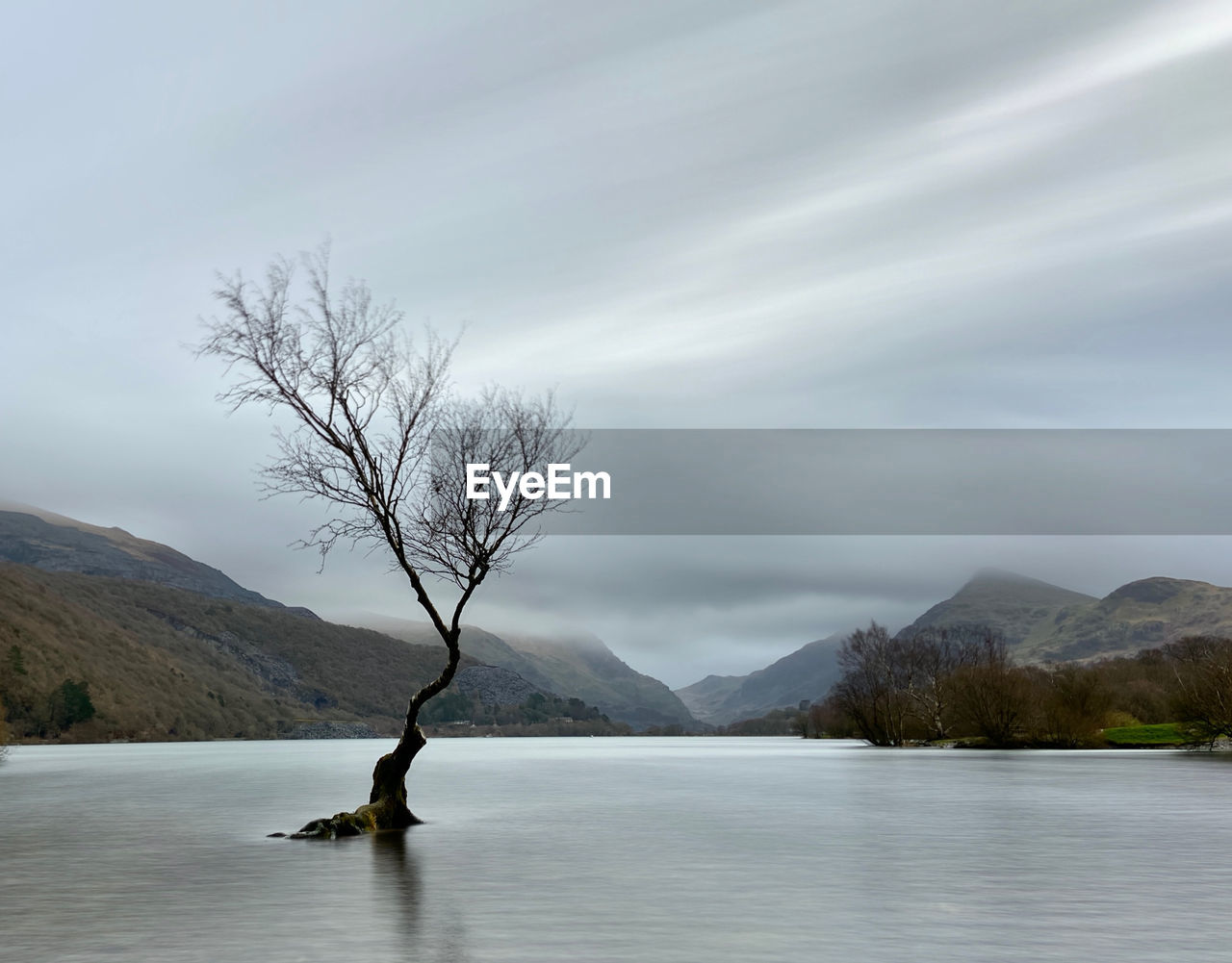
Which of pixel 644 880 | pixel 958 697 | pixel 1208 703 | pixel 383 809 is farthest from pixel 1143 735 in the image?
pixel 644 880

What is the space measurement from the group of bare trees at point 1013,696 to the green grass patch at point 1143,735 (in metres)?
1.51

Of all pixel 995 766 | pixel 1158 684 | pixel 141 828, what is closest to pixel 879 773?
pixel 995 766

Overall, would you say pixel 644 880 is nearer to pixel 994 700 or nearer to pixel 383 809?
pixel 383 809

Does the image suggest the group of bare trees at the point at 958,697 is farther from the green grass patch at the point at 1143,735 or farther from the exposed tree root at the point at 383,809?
the exposed tree root at the point at 383,809

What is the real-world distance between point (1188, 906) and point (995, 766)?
195 feet

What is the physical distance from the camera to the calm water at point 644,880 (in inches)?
588

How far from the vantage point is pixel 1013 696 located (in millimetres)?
106938

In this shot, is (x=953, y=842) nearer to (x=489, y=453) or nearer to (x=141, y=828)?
(x=489, y=453)

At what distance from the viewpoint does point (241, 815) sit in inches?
1575

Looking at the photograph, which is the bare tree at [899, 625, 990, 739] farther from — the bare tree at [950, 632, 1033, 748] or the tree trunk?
the tree trunk

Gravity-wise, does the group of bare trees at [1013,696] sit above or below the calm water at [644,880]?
above

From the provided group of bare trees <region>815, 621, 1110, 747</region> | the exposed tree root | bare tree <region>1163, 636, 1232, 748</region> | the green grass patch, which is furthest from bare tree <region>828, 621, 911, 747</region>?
the exposed tree root

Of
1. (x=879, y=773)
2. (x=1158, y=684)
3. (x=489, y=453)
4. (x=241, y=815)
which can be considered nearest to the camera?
(x=489, y=453)

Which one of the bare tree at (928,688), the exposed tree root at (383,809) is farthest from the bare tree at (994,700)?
the exposed tree root at (383,809)
